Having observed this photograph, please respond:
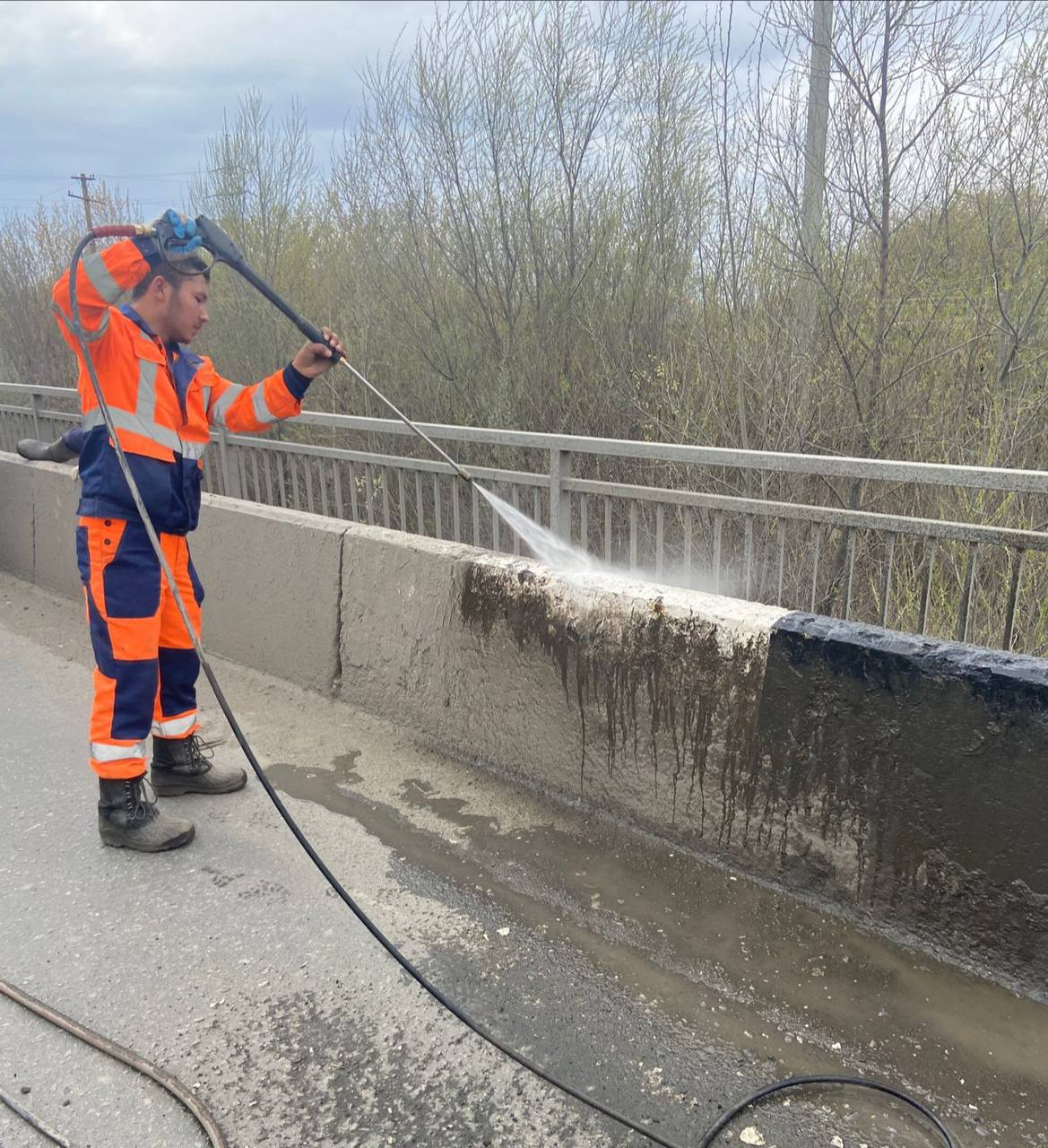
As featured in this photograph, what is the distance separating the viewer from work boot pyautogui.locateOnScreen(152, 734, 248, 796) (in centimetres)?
392

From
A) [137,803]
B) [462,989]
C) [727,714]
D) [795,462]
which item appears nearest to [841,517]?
[795,462]

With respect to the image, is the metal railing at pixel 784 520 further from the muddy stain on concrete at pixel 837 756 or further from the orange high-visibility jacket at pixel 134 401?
the orange high-visibility jacket at pixel 134 401

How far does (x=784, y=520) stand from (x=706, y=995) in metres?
1.92

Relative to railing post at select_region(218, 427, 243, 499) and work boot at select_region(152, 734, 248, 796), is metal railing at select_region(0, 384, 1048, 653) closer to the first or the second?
railing post at select_region(218, 427, 243, 499)

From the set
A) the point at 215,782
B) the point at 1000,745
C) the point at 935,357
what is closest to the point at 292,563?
the point at 215,782

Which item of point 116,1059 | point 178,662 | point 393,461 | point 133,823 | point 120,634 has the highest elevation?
point 393,461

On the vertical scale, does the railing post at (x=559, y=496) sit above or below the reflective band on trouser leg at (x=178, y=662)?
above

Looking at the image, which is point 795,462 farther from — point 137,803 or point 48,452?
point 48,452

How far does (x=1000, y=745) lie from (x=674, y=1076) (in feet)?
4.15

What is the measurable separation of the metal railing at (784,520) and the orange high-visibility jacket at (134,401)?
1.51m

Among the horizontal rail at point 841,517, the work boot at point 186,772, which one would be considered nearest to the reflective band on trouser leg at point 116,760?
the work boot at point 186,772

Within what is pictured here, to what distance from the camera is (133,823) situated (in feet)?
11.4

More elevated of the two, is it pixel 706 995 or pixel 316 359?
pixel 316 359

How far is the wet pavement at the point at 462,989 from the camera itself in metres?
2.32
